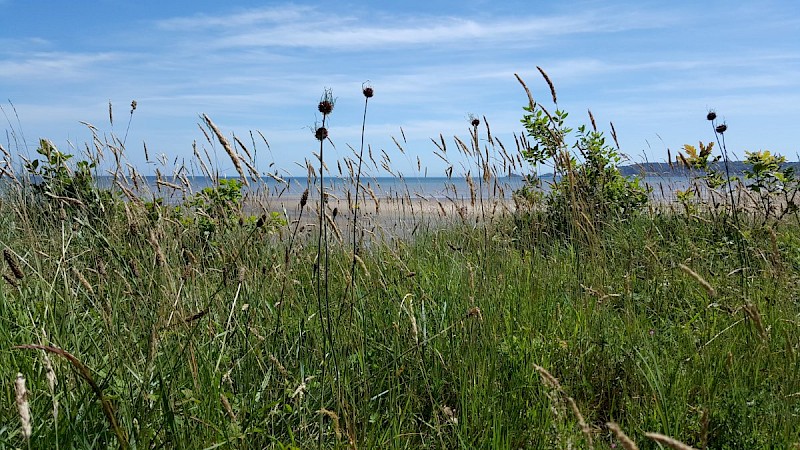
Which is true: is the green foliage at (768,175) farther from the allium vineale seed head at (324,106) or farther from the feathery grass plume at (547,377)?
the feathery grass plume at (547,377)

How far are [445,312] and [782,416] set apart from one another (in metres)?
1.30

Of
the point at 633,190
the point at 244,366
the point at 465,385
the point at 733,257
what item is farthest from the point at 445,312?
the point at 633,190

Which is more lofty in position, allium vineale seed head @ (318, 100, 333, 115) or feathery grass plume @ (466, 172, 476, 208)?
allium vineale seed head @ (318, 100, 333, 115)

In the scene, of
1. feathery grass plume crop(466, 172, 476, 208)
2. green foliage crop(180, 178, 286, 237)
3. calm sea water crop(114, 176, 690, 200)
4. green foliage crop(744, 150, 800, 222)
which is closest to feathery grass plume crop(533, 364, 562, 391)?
calm sea water crop(114, 176, 690, 200)

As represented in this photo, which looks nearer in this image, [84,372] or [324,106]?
[84,372]

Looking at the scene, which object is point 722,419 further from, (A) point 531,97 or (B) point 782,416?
(A) point 531,97

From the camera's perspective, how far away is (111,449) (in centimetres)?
169

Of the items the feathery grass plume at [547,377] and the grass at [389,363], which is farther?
the grass at [389,363]

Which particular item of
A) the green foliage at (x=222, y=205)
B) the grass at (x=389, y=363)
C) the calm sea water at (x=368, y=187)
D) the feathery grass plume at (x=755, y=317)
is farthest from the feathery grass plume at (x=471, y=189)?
the feathery grass plume at (x=755, y=317)

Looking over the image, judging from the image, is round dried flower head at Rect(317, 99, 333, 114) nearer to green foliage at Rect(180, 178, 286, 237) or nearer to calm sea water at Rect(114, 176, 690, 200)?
calm sea water at Rect(114, 176, 690, 200)

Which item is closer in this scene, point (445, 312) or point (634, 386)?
point (634, 386)

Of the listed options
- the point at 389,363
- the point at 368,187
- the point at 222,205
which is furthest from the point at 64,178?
the point at 389,363

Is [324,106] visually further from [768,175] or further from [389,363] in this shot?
[768,175]

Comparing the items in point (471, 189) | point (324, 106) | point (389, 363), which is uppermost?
point (324, 106)
